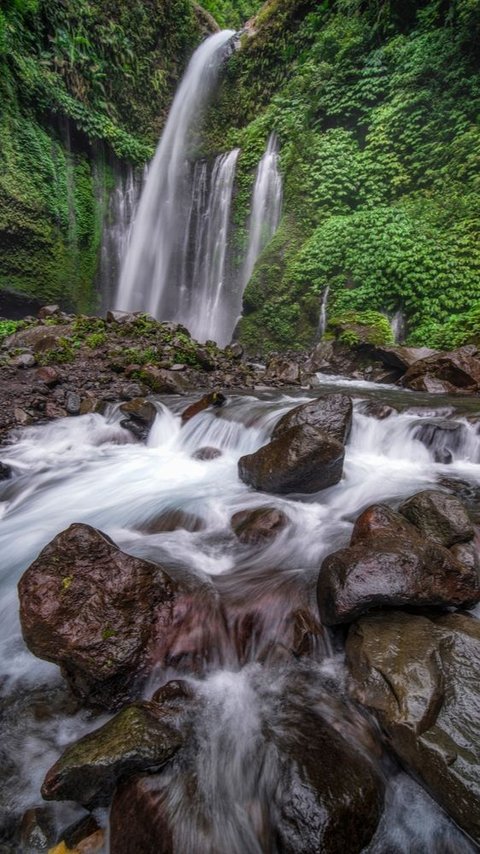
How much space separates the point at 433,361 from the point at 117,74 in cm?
1816

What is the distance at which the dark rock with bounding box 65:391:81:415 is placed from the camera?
7.25m

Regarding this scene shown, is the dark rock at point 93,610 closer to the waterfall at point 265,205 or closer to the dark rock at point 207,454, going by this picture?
the dark rock at point 207,454

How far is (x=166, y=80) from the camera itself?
18578 mm

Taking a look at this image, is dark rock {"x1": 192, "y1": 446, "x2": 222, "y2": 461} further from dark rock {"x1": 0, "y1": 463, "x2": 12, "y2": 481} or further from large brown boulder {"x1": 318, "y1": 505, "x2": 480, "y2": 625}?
large brown boulder {"x1": 318, "y1": 505, "x2": 480, "y2": 625}

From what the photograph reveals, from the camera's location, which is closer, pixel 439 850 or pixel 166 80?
pixel 439 850

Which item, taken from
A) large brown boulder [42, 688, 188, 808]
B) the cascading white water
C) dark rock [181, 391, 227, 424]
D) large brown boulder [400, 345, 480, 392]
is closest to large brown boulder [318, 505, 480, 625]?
large brown boulder [42, 688, 188, 808]

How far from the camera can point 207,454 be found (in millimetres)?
6191

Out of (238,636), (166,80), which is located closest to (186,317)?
(166,80)

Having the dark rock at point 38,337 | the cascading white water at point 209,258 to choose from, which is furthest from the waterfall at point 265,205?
the dark rock at point 38,337

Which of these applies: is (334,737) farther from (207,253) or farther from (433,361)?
(207,253)

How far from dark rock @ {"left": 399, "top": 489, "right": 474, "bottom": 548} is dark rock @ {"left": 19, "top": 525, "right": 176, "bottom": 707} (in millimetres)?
1972

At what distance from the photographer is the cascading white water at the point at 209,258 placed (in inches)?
618

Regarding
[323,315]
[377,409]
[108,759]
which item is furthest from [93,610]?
[323,315]

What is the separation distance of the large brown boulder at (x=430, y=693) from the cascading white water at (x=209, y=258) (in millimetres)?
13571
